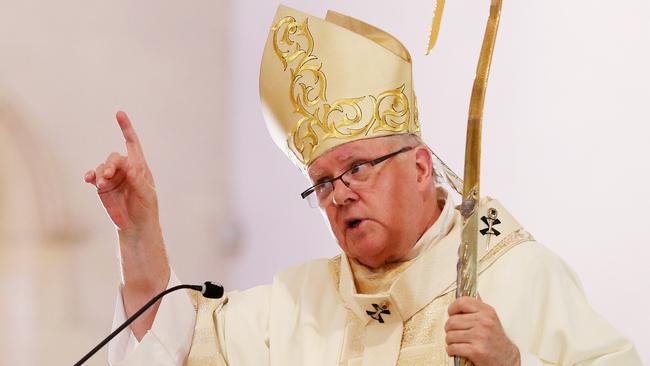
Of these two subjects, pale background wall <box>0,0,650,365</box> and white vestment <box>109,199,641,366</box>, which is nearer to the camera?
white vestment <box>109,199,641,366</box>

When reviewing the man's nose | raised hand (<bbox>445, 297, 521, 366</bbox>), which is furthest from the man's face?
raised hand (<bbox>445, 297, 521, 366</bbox>)

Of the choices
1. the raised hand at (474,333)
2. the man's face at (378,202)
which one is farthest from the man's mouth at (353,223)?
the raised hand at (474,333)

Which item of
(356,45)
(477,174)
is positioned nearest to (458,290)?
(477,174)

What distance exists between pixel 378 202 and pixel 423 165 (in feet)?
0.66

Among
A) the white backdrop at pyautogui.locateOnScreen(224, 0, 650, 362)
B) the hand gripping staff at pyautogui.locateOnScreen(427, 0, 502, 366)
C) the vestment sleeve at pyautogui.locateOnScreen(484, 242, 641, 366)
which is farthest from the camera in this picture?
the white backdrop at pyautogui.locateOnScreen(224, 0, 650, 362)

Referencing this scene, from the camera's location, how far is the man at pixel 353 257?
345 centimetres

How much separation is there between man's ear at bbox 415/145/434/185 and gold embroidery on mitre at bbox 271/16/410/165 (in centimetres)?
7

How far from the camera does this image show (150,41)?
589 centimetres

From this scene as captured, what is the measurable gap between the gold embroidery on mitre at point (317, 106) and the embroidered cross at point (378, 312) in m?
0.44

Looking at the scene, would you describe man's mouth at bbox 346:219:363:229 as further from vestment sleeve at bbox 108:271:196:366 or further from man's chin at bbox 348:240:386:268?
vestment sleeve at bbox 108:271:196:366

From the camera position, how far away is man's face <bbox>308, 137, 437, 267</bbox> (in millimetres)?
3469

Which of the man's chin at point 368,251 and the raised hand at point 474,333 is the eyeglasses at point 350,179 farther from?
the raised hand at point 474,333

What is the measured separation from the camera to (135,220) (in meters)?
3.53

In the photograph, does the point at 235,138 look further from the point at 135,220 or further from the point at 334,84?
the point at 135,220
